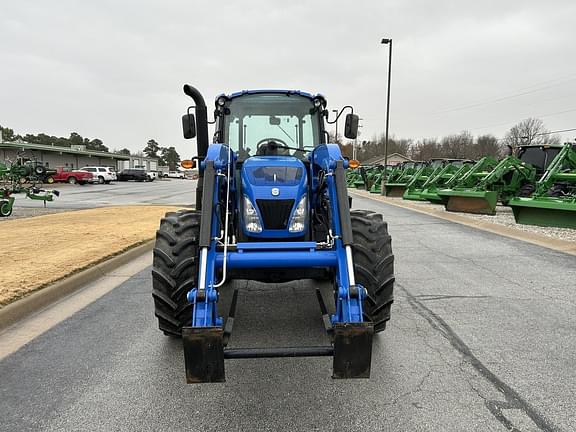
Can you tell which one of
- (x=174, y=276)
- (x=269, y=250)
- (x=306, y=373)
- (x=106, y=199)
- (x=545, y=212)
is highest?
(x=269, y=250)

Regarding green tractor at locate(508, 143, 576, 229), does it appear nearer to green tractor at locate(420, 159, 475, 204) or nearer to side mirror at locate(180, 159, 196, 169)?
green tractor at locate(420, 159, 475, 204)

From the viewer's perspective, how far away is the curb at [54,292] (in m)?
4.56

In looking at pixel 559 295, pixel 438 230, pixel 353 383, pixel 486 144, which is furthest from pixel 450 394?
pixel 486 144

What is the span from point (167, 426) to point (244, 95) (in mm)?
3542

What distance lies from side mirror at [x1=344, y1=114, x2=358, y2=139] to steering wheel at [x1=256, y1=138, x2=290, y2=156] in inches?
35.8

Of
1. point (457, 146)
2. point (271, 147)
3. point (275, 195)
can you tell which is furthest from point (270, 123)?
point (457, 146)

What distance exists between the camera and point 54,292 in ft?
17.8

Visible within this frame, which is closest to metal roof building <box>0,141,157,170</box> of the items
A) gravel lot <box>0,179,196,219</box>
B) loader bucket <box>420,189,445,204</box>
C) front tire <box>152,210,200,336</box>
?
gravel lot <box>0,179,196,219</box>

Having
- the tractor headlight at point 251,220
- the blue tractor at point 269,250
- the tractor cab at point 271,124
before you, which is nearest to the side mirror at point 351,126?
the tractor cab at point 271,124

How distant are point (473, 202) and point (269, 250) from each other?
14143 millimetres

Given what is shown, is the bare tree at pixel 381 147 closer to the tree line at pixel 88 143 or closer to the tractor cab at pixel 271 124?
the tree line at pixel 88 143

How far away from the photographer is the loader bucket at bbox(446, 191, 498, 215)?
15141 mm

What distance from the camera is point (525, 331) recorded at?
4.35m

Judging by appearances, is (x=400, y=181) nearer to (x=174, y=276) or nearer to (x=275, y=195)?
(x=275, y=195)
